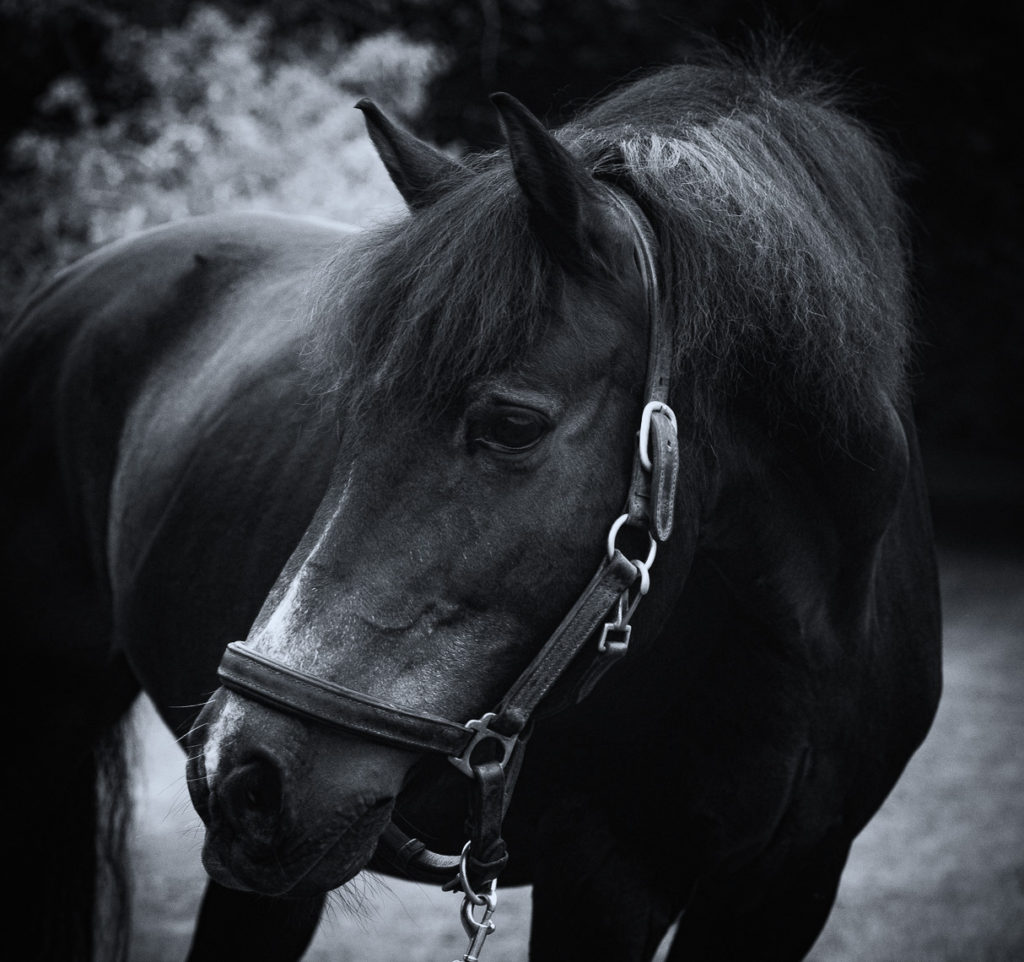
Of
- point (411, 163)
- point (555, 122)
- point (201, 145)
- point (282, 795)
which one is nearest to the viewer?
point (282, 795)

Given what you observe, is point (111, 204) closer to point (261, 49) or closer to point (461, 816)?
point (261, 49)

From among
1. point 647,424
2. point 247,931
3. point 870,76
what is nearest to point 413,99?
point 870,76

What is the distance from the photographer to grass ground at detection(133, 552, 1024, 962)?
3.83 metres

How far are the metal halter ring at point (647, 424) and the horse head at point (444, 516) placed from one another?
0.04 meters

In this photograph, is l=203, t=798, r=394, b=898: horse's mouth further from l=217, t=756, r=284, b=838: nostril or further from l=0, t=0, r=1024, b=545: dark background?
l=0, t=0, r=1024, b=545: dark background

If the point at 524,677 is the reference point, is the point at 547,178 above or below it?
above

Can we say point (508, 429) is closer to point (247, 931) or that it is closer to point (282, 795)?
point (282, 795)

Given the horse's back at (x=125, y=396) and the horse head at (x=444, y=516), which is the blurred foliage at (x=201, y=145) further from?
the horse head at (x=444, y=516)

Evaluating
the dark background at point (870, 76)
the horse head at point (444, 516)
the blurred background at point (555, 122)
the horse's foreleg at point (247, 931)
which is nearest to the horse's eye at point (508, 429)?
the horse head at point (444, 516)

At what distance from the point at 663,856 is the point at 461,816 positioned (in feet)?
1.23

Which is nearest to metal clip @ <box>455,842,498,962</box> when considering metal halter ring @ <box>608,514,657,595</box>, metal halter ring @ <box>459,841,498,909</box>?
metal halter ring @ <box>459,841,498,909</box>

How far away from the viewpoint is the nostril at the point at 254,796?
4.23 feet

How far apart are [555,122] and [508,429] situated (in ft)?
15.0

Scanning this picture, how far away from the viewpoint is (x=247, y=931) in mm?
2174
